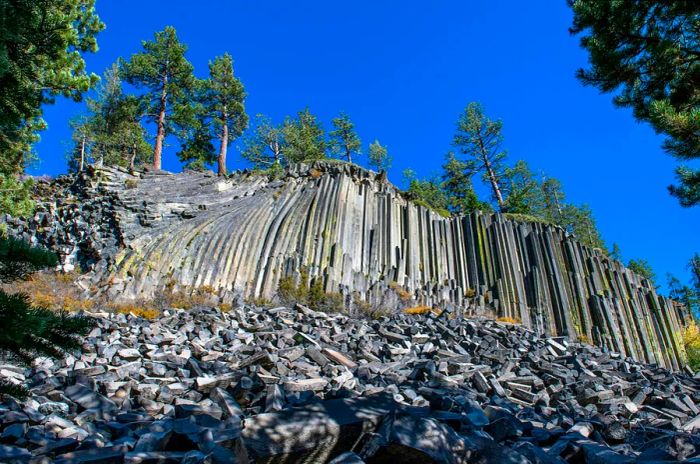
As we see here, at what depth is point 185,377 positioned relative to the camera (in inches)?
231

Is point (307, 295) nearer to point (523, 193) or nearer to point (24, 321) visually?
point (24, 321)

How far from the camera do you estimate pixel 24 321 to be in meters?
2.16

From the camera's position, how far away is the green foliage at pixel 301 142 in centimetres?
3334

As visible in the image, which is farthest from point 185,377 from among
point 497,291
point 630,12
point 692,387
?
point 497,291

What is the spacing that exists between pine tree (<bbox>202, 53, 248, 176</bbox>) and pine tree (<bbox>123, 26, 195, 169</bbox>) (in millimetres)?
1926

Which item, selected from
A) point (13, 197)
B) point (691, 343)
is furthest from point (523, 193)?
point (13, 197)

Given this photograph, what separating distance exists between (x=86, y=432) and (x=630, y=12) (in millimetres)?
8626

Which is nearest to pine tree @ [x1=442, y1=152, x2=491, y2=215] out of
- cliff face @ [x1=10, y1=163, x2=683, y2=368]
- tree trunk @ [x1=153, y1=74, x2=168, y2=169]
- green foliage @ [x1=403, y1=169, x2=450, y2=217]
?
green foliage @ [x1=403, y1=169, x2=450, y2=217]

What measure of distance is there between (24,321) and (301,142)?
32.9 metres

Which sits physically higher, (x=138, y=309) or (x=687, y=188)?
(x=687, y=188)

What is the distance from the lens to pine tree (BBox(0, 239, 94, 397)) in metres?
2.15

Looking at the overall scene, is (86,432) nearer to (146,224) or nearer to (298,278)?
(298,278)

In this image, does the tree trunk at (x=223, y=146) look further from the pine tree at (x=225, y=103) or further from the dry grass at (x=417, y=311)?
the dry grass at (x=417, y=311)

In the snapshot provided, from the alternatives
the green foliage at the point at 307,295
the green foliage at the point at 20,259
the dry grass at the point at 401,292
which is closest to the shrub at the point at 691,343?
the dry grass at the point at 401,292
